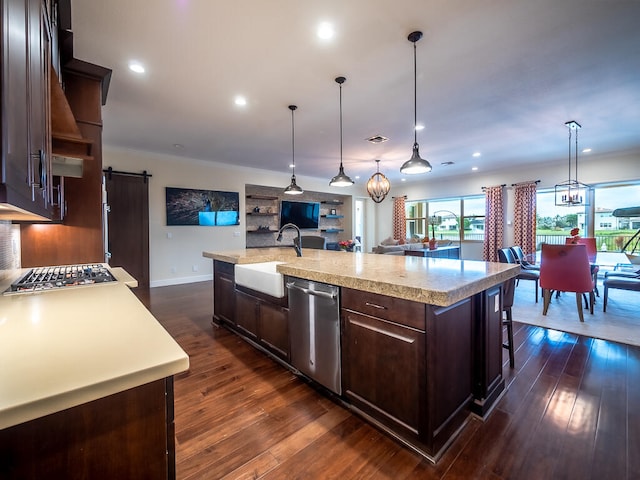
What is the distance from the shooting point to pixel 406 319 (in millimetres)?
1494

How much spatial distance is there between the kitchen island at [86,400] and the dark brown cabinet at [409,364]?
1100 millimetres

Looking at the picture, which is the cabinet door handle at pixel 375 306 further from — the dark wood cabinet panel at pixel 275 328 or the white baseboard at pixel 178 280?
the white baseboard at pixel 178 280

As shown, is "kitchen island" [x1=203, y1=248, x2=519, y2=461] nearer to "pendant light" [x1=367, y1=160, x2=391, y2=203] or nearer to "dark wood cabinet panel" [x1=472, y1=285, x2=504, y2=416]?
"dark wood cabinet panel" [x1=472, y1=285, x2=504, y2=416]

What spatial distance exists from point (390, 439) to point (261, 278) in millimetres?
1488

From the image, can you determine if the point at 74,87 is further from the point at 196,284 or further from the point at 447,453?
the point at 196,284

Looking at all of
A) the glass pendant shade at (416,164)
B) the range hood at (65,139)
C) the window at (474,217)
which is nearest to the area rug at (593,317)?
the glass pendant shade at (416,164)

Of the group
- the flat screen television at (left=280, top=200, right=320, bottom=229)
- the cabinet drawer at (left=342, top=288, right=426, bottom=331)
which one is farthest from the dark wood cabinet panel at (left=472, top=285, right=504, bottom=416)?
the flat screen television at (left=280, top=200, right=320, bottom=229)

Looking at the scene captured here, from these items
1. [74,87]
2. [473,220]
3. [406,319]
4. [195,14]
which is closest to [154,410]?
[406,319]

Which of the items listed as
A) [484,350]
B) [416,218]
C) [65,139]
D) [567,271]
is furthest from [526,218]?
[65,139]

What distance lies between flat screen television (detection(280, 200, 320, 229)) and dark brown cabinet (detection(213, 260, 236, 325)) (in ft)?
14.8

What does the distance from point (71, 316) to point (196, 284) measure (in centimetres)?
523

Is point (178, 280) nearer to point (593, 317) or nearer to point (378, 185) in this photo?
point (378, 185)

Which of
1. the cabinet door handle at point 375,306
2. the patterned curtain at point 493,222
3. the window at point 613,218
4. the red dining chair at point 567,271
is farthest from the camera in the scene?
the patterned curtain at point 493,222

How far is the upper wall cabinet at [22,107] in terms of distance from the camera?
624mm
